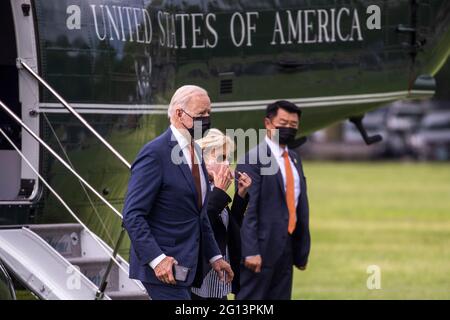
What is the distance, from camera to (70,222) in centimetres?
940

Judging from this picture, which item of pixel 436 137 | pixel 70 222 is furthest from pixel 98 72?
pixel 436 137

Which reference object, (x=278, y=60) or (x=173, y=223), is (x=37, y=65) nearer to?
(x=173, y=223)

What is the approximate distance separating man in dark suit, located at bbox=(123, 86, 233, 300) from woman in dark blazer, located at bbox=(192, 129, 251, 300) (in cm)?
34

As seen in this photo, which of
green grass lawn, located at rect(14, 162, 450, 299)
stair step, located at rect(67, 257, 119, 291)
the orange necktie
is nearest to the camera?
stair step, located at rect(67, 257, 119, 291)

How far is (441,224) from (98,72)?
15.7 m

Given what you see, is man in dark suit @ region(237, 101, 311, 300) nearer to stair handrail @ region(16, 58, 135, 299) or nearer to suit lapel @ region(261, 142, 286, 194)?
suit lapel @ region(261, 142, 286, 194)

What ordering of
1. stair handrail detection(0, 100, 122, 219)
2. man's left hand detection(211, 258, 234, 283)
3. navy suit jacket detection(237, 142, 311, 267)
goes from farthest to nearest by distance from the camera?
navy suit jacket detection(237, 142, 311, 267)
stair handrail detection(0, 100, 122, 219)
man's left hand detection(211, 258, 234, 283)

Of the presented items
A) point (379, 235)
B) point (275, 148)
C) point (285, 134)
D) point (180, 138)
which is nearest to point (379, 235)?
point (379, 235)

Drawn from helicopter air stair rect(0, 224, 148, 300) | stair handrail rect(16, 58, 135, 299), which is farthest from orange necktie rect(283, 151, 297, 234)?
stair handrail rect(16, 58, 135, 299)

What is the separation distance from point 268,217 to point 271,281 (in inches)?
21.6

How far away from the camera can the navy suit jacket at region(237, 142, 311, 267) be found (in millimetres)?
10523

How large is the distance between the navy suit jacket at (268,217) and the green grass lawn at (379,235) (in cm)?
352

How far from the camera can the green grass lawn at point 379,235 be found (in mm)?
15312

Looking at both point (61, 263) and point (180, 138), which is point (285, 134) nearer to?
point (61, 263)
